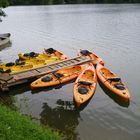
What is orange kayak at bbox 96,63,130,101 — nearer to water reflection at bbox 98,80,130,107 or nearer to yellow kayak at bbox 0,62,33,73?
water reflection at bbox 98,80,130,107

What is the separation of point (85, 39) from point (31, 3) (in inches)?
3372

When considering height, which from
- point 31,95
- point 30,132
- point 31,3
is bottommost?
point 31,3

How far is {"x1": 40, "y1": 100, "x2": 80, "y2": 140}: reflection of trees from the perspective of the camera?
13.5m

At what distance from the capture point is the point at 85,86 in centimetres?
1789

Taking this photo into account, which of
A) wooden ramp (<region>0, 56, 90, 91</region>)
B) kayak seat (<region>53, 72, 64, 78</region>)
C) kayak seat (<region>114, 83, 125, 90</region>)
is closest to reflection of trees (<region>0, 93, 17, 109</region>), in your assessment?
A: wooden ramp (<region>0, 56, 90, 91</region>)

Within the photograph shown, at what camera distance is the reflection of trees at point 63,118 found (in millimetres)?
13500

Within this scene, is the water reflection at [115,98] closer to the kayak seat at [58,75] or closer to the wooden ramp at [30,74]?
the kayak seat at [58,75]

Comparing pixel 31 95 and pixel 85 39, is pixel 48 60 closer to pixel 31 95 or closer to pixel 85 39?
pixel 31 95

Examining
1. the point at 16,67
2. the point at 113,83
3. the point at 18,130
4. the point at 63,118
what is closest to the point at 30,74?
the point at 16,67

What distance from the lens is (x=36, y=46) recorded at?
35000 millimetres

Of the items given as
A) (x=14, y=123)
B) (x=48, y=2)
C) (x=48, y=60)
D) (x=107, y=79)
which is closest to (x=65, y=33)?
(x=48, y=60)

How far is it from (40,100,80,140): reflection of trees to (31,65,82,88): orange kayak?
7.79ft

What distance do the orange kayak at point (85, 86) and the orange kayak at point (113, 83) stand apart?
54cm

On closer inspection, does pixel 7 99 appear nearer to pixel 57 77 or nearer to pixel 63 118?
pixel 57 77
